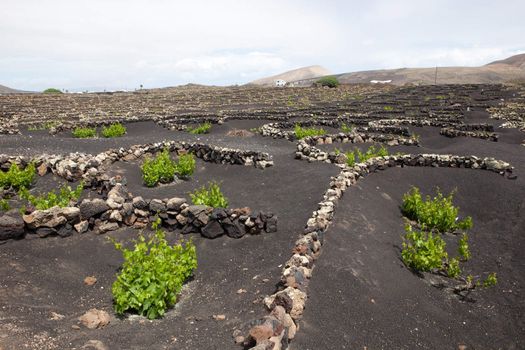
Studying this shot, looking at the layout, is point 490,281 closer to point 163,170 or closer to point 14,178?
point 163,170

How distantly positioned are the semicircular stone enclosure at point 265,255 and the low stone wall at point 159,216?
35mm

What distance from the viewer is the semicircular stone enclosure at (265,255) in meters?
5.93

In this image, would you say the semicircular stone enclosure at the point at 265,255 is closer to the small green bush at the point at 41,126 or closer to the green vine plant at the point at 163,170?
the green vine plant at the point at 163,170

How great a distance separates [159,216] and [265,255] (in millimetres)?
3097

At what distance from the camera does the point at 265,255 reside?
27.5ft

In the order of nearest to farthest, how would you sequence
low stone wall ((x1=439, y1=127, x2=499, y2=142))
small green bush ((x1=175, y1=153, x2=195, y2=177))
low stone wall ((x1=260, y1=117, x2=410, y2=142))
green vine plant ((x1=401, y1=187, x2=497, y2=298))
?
green vine plant ((x1=401, y1=187, x2=497, y2=298)), small green bush ((x1=175, y1=153, x2=195, y2=177)), low stone wall ((x1=439, y1=127, x2=499, y2=142)), low stone wall ((x1=260, y1=117, x2=410, y2=142))

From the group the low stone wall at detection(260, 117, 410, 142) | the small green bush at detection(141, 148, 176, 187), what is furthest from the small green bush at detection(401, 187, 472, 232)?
the low stone wall at detection(260, 117, 410, 142)

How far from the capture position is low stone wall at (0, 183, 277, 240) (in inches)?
353

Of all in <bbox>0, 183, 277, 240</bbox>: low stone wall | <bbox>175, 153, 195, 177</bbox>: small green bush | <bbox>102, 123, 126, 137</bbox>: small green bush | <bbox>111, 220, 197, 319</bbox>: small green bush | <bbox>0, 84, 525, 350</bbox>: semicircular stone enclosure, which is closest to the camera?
<bbox>0, 84, 525, 350</bbox>: semicircular stone enclosure

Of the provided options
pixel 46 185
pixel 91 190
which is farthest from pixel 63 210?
pixel 46 185

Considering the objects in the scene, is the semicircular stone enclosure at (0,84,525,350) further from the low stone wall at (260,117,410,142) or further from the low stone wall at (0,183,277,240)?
the low stone wall at (260,117,410,142)

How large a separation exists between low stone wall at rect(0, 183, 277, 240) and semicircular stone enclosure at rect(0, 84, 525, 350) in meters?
0.03

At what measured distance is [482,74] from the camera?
141 m

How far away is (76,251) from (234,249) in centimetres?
355
